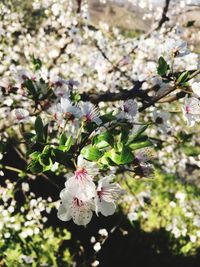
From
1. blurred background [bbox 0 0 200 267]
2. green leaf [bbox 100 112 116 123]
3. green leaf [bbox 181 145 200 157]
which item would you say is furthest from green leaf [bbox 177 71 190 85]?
blurred background [bbox 0 0 200 267]

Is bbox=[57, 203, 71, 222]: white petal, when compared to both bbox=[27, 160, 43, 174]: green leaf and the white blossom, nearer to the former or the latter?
bbox=[27, 160, 43, 174]: green leaf

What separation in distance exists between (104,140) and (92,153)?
91 mm

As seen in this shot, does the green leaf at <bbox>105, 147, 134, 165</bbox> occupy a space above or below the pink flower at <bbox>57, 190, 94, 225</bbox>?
above

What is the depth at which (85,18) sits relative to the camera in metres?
6.70

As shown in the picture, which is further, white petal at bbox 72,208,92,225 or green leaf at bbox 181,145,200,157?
green leaf at bbox 181,145,200,157

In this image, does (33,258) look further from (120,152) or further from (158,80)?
(120,152)

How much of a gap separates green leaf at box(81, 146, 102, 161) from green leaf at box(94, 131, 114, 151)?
61 mm

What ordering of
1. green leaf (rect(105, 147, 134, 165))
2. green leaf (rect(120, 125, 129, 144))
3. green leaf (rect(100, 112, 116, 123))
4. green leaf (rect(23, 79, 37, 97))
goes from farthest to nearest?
green leaf (rect(23, 79, 37, 97)) → green leaf (rect(100, 112, 116, 123)) → green leaf (rect(120, 125, 129, 144)) → green leaf (rect(105, 147, 134, 165))

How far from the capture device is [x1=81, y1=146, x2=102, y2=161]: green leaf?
1320 mm

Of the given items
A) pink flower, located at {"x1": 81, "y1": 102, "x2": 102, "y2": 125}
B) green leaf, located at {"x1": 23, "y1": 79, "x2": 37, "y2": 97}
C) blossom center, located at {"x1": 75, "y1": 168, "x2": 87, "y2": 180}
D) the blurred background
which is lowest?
the blurred background

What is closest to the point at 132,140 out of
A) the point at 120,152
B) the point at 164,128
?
the point at 120,152

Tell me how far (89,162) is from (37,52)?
7.27 m

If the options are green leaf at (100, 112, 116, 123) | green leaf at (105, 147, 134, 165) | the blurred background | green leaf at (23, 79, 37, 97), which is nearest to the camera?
green leaf at (105, 147, 134, 165)

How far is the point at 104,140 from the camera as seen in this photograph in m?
1.39
